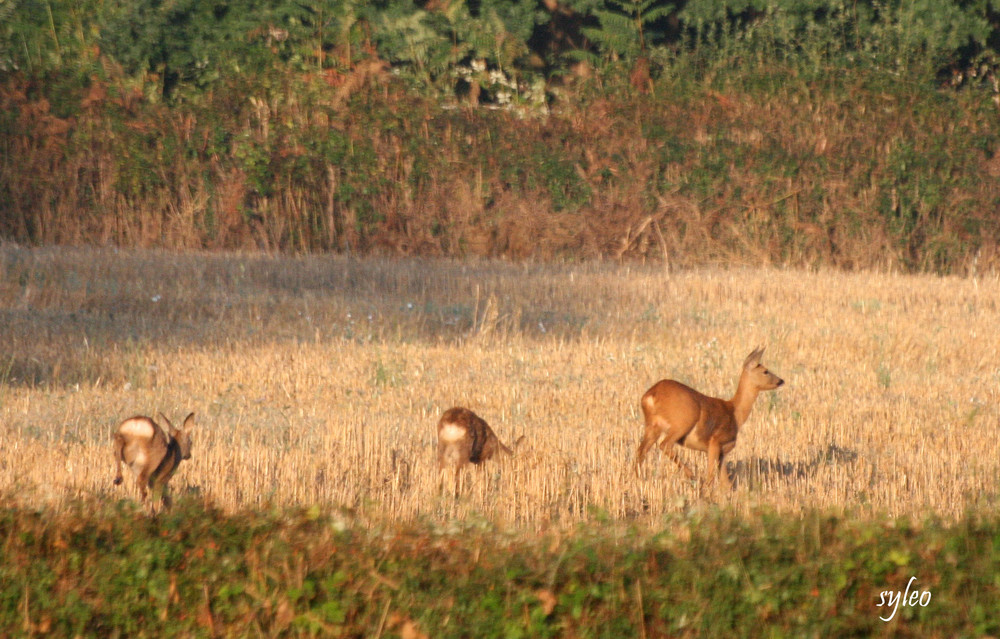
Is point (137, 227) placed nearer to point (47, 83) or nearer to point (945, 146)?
point (47, 83)

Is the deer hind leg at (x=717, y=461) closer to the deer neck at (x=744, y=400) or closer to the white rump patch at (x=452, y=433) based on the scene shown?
the deer neck at (x=744, y=400)

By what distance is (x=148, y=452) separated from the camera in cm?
523

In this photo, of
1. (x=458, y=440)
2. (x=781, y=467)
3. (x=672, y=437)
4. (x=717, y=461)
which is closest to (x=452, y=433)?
(x=458, y=440)

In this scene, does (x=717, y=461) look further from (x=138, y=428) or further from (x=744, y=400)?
Answer: (x=138, y=428)

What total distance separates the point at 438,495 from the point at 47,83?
550 inches

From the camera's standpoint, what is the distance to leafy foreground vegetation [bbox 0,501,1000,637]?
14.1ft

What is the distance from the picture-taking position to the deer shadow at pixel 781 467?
6.35 metres

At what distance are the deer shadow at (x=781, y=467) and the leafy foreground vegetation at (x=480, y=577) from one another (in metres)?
1.18

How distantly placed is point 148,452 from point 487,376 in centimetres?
437

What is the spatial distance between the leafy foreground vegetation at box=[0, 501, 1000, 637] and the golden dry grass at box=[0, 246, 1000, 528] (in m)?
0.41

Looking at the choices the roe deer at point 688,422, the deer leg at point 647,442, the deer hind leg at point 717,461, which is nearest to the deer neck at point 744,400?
the roe deer at point 688,422

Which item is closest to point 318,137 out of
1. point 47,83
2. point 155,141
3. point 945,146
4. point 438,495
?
point 155,141

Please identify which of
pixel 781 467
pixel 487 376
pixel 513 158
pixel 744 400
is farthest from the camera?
pixel 513 158

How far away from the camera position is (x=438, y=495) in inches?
231
